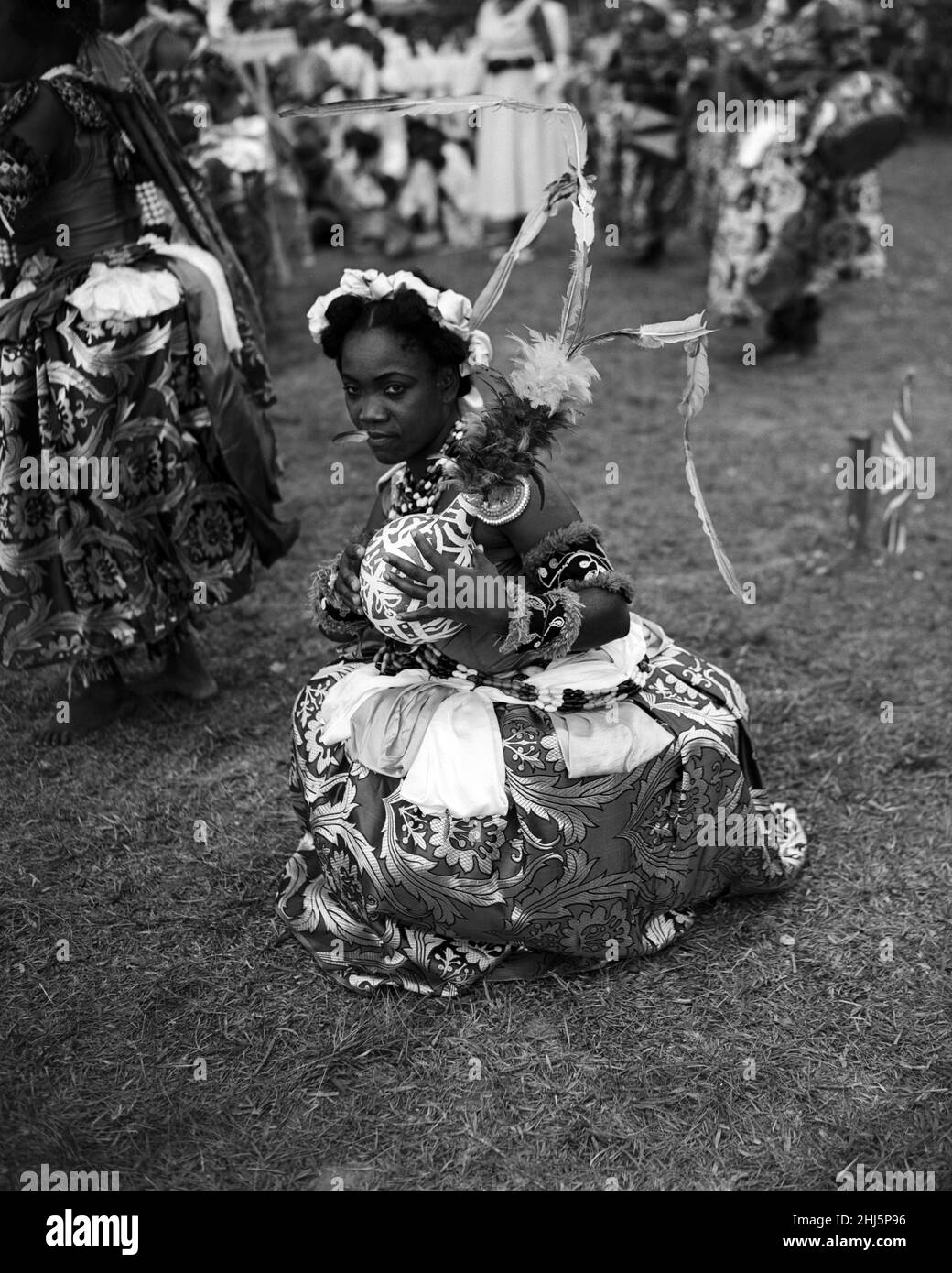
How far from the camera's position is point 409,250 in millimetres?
10688

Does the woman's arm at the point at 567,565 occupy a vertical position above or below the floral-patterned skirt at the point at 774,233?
above

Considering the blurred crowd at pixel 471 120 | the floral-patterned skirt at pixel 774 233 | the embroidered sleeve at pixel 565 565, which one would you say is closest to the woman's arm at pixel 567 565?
the embroidered sleeve at pixel 565 565

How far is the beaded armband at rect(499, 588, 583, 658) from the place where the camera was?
241 cm

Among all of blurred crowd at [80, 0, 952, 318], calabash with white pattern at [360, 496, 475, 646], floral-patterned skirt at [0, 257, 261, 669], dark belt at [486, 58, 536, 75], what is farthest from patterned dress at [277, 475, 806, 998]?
dark belt at [486, 58, 536, 75]

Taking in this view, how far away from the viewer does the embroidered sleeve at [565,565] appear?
8.07ft

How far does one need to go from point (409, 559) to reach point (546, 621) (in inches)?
11.2

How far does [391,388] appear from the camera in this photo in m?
2.50

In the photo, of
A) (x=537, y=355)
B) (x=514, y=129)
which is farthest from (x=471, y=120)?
(x=537, y=355)

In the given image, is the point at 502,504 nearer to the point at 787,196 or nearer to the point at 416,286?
the point at 416,286

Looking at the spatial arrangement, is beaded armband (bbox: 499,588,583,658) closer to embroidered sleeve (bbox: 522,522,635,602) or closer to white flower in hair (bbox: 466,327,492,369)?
embroidered sleeve (bbox: 522,522,635,602)

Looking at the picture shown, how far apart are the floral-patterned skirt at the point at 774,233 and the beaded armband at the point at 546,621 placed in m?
5.40

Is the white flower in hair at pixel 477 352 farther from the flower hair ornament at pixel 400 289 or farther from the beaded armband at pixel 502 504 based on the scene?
the beaded armband at pixel 502 504

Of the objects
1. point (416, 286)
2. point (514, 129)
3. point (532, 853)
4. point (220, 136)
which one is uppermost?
point (416, 286)

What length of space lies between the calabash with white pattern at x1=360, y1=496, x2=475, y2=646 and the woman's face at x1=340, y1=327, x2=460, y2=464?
17 cm
